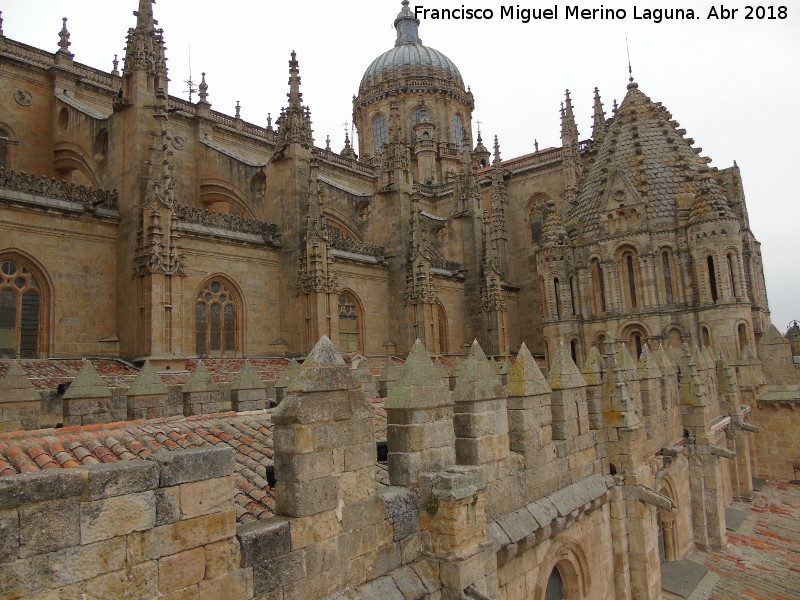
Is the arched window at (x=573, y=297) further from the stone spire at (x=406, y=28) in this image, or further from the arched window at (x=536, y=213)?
the stone spire at (x=406, y=28)

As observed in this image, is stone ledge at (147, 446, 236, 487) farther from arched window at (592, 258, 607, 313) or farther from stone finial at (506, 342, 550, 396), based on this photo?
arched window at (592, 258, 607, 313)

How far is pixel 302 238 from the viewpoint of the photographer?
22.3 meters

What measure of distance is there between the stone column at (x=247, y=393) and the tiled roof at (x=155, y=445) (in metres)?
2.42

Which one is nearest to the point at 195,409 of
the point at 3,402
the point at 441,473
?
the point at 3,402

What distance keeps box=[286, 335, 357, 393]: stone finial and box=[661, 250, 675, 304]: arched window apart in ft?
77.4

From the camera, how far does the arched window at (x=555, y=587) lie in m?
8.72

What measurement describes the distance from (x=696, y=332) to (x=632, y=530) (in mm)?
16668

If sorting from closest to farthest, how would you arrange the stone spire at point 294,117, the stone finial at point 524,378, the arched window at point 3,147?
1. the stone finial at point 524,378
2. the arched window at point 3,147
3. the stone spire at point 294,117

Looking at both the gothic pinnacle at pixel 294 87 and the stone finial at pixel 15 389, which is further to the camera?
the gothic pinnacle at pixel 294 87

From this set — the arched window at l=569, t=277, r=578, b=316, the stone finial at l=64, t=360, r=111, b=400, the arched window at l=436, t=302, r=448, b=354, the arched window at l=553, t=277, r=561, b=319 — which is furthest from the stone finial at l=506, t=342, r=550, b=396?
the arched window at l=436, t=302, r=448, b=354

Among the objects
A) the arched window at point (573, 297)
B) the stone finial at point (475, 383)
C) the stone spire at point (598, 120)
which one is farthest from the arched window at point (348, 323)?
the stone spire at point (598, 120)

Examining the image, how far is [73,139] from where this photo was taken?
21781 millimetres

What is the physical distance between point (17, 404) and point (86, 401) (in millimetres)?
1298

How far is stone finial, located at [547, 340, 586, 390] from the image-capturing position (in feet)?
30.2
